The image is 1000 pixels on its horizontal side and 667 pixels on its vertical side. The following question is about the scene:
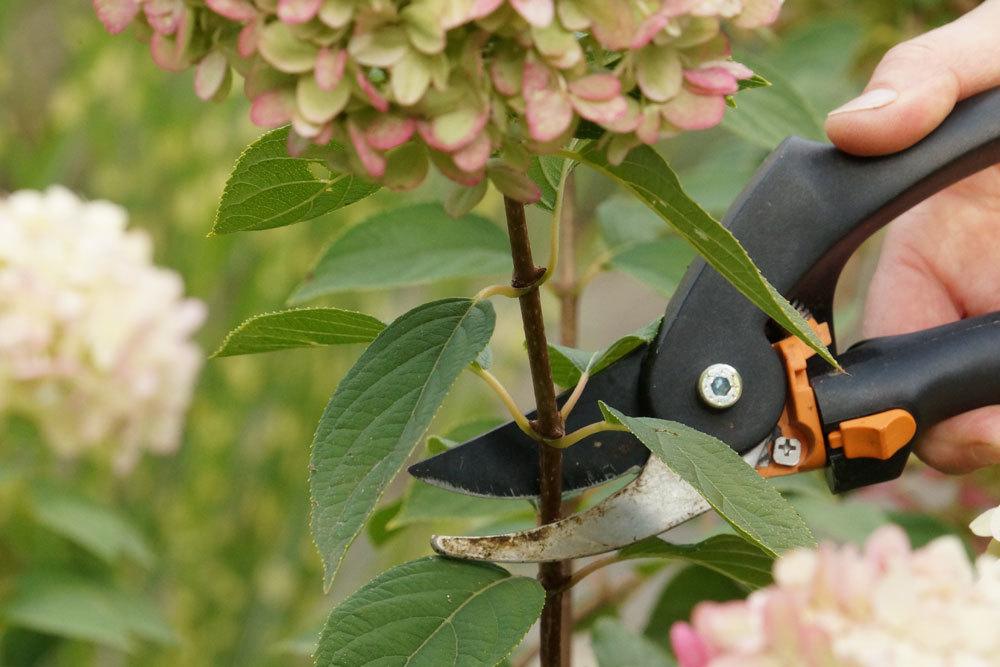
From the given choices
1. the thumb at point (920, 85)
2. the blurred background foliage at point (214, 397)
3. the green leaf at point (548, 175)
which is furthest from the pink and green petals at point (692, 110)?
the blurred background foliage at point (214, 397)

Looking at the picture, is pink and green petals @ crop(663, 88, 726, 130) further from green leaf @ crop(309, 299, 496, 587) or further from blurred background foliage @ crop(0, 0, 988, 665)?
blurred background foliage @ crop(0, 0, 988, 665)

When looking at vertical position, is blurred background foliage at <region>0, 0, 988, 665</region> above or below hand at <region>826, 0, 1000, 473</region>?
below

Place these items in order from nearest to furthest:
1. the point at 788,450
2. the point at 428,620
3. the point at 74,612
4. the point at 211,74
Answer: the point at 211,74 < the point at 428,620 < the point at 788,450 < the point at 74,612

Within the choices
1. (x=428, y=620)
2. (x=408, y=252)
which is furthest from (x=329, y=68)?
(x=408, y=252)

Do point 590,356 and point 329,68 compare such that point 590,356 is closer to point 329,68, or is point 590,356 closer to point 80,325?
point 329,68

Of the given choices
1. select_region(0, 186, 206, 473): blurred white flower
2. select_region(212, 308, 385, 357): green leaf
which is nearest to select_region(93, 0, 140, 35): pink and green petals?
select_region(212, 308, 385, 357): green leaf
